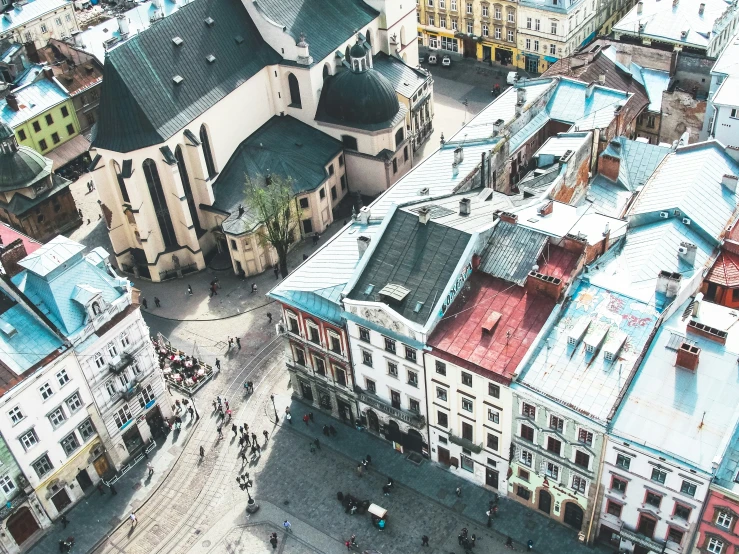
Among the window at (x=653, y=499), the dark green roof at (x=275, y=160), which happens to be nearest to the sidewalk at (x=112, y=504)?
the dark green roof at (x=275, y=160)

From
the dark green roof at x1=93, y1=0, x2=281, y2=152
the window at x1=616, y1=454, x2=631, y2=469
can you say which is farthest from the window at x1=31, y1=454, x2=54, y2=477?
the window at x1=616, y1=454, x2=631, y2=469

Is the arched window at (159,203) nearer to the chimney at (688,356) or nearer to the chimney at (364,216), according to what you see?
the chimney at (364,216)

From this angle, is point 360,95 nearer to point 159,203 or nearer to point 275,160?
point 275,160

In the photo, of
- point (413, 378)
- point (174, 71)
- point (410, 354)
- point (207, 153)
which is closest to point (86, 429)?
point (413, 378)

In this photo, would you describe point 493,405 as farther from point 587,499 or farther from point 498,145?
point 498,145

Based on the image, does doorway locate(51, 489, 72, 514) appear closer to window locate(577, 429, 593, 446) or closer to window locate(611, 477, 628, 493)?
window locate(577, 429, 593, 446)

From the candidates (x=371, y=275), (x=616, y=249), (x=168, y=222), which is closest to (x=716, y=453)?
(x=616, y=249)
